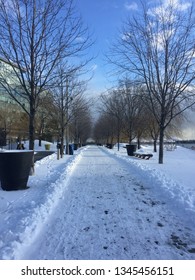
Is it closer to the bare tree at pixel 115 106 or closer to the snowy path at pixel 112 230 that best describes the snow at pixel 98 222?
the snowy path at pixel 112 230

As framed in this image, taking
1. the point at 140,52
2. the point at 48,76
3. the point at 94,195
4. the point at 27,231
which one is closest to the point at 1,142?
the point at 140,52

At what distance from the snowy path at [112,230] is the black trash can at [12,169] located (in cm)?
147

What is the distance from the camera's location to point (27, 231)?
5387mm

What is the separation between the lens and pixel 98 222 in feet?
20.6

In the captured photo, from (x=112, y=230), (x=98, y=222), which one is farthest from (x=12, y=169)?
(x=112, y=230)

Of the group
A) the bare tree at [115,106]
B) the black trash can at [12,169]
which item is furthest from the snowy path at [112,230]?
the bare tree at [115,106]

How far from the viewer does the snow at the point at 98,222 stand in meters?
4.73

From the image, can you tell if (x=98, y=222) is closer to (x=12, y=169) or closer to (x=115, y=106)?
(x=12, y=169)

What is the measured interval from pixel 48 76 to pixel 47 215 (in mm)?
8175

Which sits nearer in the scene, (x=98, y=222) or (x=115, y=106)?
(x=98, y=222)

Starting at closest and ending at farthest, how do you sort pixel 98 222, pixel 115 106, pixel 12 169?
1. pixel 98 222
2. pixel 12 169
3. pixel 115 106

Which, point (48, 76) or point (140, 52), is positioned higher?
point (140, 52)

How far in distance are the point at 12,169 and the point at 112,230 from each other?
180 inches

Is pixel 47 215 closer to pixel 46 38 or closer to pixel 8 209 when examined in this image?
pixel 8 209
